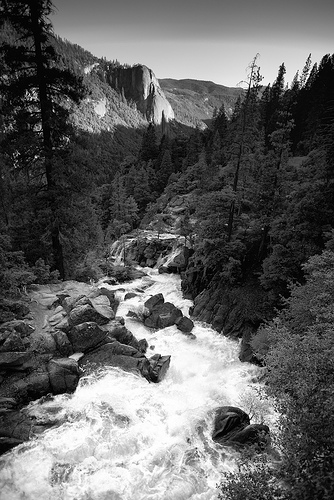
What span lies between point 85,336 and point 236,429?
7.85 meters

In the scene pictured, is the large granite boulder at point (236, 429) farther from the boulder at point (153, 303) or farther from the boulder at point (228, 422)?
the boulder at point (153, 303)

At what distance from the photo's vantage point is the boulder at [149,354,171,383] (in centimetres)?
1418

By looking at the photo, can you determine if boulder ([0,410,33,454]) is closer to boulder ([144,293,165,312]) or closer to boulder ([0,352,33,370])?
boulder ([0,352,33,370])

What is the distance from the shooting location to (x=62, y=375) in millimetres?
11414

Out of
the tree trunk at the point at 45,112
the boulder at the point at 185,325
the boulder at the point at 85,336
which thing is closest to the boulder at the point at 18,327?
the boulder at the point at 85,336

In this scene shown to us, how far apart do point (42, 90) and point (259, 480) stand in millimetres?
16435

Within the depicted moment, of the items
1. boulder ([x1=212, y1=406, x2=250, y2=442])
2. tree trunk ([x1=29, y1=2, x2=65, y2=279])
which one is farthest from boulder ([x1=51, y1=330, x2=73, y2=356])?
boulder ([x1=212, y1=406, x2=250, y2=442])

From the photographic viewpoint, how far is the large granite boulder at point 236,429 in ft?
34.9

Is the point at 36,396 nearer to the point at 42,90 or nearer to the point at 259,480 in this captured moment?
the point at 259,480

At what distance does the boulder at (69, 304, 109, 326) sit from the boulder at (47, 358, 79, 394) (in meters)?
1.98

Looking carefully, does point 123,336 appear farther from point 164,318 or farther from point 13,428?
point 164,318

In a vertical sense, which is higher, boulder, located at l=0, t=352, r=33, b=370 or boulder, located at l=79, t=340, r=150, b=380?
boulder, located at l=0, t=352, r=33, b=370

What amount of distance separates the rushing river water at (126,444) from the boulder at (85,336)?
4.72 feet

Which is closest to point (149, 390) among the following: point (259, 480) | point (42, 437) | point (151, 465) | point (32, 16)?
point (151, 465)
